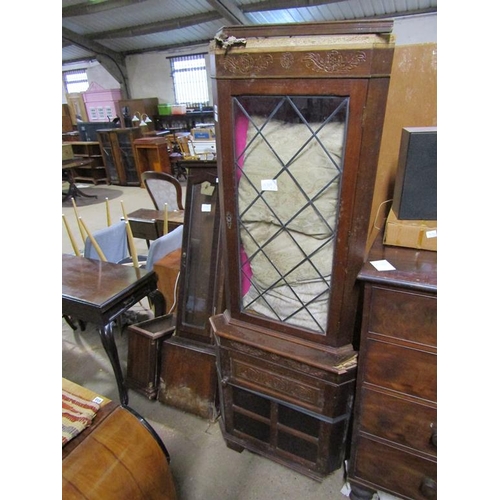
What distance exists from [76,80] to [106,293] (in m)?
9.41

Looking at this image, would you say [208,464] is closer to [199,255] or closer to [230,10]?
[199,255]

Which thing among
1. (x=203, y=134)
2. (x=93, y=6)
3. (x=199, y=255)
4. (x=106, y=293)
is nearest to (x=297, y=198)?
(x=199, y=255)

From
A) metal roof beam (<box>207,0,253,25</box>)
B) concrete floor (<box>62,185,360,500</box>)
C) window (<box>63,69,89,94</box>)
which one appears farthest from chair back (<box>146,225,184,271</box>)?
window (<box>63,69,89,94</box>)

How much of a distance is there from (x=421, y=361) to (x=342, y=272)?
1.11ft

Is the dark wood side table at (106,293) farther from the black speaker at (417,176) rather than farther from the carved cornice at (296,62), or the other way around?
the black speaker at (417,176)

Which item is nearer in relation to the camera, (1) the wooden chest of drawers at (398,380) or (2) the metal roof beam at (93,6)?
(1) the wooden chest of drawers at (398,380)

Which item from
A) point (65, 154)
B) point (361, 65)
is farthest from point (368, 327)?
point (65, 154)

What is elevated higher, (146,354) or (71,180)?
(71,180)

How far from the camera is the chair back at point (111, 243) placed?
2021 mm

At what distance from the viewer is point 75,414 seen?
0.95 meters

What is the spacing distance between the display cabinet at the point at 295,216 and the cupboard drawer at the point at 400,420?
Answer: 0.08 metres

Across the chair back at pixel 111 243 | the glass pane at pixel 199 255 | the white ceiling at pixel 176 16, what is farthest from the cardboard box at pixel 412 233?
the white ceiling at pixel 176 16

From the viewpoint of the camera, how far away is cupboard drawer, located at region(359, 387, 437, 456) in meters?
0.97

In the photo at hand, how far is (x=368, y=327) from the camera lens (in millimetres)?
936
